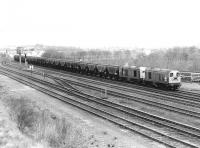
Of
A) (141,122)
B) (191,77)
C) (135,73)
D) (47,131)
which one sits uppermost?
(135,73)

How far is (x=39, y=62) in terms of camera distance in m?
73.4

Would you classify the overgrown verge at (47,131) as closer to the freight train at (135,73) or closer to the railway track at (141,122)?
the railway track at (141,122)

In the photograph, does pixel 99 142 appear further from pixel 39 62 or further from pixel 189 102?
pixel 39 62

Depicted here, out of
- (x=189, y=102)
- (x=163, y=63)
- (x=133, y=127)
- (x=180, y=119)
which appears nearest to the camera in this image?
(x=133, y=127)

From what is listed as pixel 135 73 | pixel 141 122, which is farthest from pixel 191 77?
pixel 141 122

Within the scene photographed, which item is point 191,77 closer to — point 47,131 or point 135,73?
point 135,73

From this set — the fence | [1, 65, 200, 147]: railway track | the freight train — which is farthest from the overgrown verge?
the fence

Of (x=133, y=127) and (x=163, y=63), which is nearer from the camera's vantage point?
(x=133, y=127)

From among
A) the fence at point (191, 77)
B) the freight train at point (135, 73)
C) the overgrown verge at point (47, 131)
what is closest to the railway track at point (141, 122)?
the overgrown verge at point (47, 131)

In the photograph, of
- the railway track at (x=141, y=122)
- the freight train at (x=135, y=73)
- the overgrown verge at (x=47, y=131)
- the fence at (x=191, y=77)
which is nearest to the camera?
the overgrown verge at (x=47, y=131)

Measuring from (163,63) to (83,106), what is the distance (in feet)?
96.8

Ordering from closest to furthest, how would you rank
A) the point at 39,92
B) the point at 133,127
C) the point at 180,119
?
the point at 133,127, the point at 180,119, the point at 39,92

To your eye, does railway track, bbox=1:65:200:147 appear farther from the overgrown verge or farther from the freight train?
the freight train

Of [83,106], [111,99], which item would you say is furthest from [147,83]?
[83,106]
